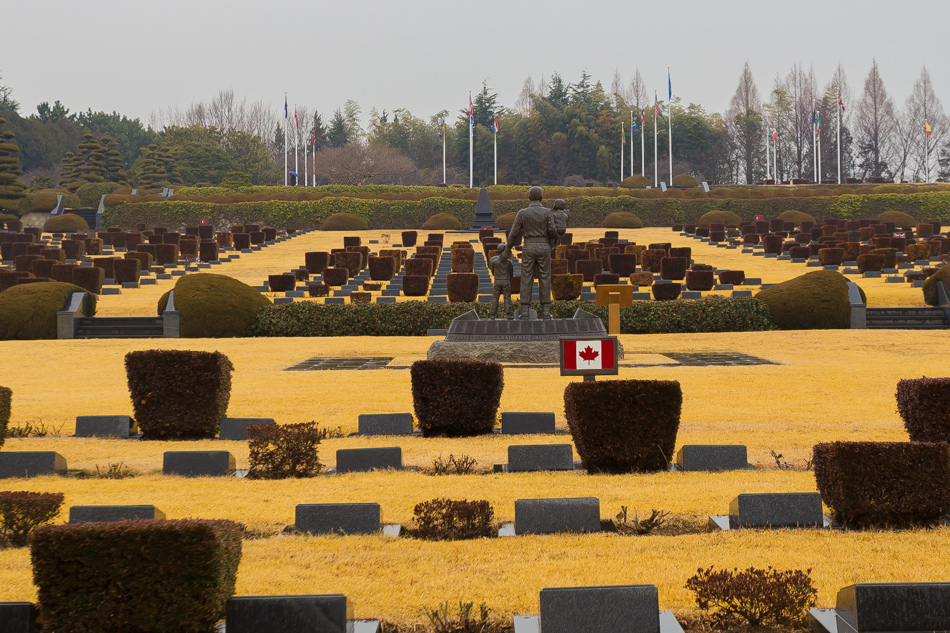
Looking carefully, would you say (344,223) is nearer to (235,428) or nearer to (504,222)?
(504,222)

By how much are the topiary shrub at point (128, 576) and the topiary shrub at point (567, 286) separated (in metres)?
24.5

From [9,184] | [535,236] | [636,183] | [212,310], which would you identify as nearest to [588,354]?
[535,236]

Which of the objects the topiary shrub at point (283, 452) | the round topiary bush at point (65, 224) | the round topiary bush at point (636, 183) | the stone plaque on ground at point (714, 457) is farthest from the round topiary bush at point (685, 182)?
the topiary shrub at point (283, 452)

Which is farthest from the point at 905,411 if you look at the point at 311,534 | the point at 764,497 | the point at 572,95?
the point at 572,95

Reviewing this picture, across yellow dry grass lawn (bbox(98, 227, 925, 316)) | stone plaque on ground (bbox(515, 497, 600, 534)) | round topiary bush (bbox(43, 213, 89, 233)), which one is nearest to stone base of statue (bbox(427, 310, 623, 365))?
stone plaque on ground (bbox(515, 497, 600, 534))

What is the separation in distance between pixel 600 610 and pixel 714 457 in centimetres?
462

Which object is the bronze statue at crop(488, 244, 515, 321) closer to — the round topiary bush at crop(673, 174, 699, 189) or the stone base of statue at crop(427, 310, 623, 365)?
the stone base of statue at crop(427, 310, 623, 365)

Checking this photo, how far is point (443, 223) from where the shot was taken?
2286 inches

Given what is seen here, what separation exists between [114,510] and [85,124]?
109815 mm

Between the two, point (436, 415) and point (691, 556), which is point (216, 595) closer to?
point (691, 556)

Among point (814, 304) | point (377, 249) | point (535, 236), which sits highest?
point (377, 249)

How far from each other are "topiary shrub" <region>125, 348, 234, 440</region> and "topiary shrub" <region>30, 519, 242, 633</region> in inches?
268

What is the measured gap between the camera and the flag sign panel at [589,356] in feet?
33.7

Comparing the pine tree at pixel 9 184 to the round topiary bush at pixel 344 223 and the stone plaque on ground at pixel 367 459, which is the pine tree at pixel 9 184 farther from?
the stone plaque on ground at pixel 367 459
